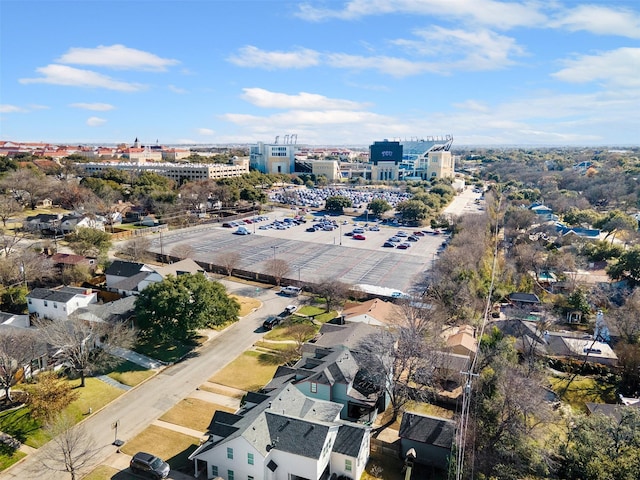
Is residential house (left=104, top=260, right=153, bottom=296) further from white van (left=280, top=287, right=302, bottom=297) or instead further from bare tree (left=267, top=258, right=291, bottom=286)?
white van (left=280, top=287, right=302, bottom=297)

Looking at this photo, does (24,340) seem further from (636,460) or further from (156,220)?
(156,220)

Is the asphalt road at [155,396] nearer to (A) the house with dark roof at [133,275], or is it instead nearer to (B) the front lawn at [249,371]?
(B) the front lawn at [249,371]

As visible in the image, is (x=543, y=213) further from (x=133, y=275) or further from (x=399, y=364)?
(x=133, y=275)

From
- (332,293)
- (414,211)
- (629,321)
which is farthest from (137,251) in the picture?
(414,211)

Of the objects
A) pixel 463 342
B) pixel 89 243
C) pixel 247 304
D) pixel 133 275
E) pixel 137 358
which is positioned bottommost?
pixel 137 358

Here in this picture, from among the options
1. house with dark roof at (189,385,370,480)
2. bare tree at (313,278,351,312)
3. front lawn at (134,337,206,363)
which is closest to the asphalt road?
front lawn at (134,337,206,363)

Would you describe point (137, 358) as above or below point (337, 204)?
below

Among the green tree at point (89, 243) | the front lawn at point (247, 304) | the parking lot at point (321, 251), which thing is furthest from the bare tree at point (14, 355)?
the parking lot at point (321, 251)
